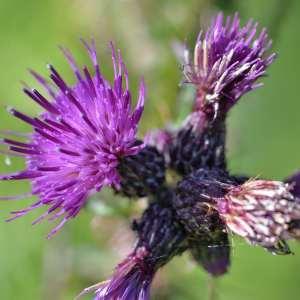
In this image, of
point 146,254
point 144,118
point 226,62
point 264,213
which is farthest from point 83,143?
point 144,118

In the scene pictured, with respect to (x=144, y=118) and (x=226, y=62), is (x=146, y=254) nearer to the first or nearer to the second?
(x=226, y=62)

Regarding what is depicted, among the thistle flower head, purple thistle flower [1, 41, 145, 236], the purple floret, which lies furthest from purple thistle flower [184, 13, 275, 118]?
the purple floret

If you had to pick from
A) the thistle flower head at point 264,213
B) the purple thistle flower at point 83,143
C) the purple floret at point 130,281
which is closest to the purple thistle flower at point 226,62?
the purple thistle flower at point 83,143

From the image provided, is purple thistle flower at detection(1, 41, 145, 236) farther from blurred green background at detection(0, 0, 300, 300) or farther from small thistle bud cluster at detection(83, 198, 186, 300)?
blurred green background at detection(0, 0, 300, 300)

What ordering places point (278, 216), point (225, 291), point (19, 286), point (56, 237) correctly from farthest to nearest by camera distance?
point (19, 286) → point (225, 291) → point (56, 237) → point (278, 216)

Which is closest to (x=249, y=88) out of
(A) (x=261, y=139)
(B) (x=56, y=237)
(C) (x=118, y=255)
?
(C) (x=118, y=255)

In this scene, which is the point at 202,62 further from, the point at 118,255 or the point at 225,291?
the point at 225,291
